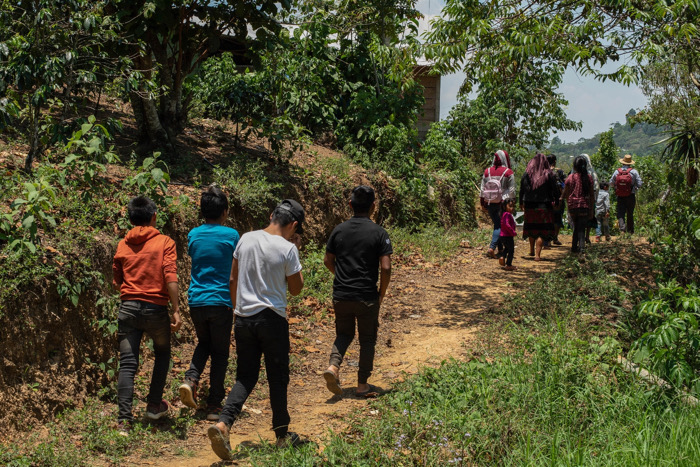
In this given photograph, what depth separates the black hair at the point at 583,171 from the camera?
1077cm

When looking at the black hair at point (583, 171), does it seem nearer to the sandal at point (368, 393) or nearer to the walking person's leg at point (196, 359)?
the sandal at point (368, 393)

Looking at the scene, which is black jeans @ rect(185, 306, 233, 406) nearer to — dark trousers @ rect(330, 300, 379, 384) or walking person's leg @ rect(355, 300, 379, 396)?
dark trousers @ rect(330, 300, 379, 384)

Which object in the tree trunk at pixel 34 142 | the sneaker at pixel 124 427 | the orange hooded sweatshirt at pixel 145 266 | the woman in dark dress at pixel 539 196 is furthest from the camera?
the woman in dark dress at pixel 539 196

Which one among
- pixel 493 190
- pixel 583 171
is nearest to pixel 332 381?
pixel 493 190

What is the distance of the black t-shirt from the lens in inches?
219

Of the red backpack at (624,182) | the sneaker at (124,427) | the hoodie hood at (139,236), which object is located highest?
the red backpack at (624,182)

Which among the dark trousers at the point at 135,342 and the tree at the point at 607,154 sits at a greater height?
→ the tree at the point at 607,154

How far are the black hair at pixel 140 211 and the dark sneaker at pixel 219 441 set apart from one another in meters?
1.80

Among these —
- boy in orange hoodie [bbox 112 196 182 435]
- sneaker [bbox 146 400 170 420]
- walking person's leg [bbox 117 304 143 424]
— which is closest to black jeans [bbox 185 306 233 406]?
boy in orange hoodie [bbox 112 196 182 435]

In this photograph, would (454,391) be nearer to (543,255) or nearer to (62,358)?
(62,358)

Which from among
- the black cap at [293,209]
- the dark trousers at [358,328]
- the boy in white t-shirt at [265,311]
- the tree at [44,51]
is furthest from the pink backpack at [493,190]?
the boy in white t-shirt at [265,311]

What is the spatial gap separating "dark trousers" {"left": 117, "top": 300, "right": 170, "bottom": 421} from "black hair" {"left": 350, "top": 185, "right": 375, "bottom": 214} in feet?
6.06

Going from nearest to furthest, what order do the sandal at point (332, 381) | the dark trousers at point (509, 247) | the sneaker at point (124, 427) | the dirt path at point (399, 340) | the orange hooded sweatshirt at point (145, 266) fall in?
1. the sneaker at point (124, 427)
2. the orange hooded sweatshirt at point (145, 266)
3. the dirt path at point (399, 340)
4. the sandal at point (332, 381)
5. the dark trousers at point (509, 247)

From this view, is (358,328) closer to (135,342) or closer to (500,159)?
(135,342)
